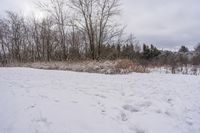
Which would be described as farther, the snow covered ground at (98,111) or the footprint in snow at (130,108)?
the footprint in snow at (130,108)

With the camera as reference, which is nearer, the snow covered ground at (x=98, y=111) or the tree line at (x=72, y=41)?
the snow covered ground at (x=98, y=111)

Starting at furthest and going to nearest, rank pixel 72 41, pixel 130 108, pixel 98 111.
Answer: pixel 72 41
pixel 130 108
pixel 98 111

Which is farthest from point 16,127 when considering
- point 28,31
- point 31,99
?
point 28,31

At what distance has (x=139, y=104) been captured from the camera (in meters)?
4.20

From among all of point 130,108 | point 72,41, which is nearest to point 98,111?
point 130,108

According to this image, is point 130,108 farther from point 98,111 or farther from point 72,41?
point 72,41

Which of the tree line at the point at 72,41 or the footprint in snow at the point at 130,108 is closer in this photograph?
the footprint in snow at the point at 130,108

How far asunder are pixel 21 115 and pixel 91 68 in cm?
850

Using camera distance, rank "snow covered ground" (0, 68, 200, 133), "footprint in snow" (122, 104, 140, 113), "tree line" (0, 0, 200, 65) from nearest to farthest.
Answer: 1. "snow covered ground" (0, 68, 200, 133)
2. "footprint in snow" (122, 104, 140, 113)
3. "tree line" (0, 0, 200, 65)

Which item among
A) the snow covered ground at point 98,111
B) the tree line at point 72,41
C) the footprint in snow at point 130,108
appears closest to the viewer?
the snow covered ground at point 98,111

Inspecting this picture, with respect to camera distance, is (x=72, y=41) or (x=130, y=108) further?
(x=72, y=41)

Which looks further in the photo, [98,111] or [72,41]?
[72,41]

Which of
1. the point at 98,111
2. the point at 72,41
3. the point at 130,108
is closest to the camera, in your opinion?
the point at 98,111

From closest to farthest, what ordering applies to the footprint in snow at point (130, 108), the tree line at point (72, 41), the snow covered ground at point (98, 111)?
the snow covered ground at point (98, 111) < the footprint in snow at point (130, 108) < the tree line at point (72, 41)
